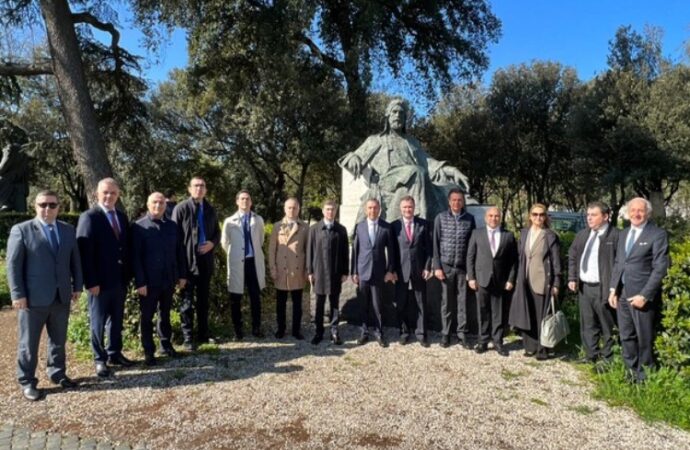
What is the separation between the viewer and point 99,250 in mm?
4777

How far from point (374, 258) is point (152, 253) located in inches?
95.4

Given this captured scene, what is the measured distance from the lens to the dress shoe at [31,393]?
425cm

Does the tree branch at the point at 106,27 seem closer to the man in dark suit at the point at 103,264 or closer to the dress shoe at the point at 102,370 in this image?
the man in dark suit at the point at 103,264

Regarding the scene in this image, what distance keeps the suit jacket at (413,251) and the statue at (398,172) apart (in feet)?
3.93

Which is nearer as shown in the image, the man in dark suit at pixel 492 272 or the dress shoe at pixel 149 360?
the dress shoe at pixel 149 360

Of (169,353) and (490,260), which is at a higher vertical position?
(490,260)

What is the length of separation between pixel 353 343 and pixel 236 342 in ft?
4.60

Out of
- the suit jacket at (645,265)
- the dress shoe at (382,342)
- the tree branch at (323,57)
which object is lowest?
the dress shoe at (382,342)

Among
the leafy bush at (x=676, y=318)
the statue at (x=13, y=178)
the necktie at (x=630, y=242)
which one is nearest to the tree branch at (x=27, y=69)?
the necktie at (x=630, y=242)

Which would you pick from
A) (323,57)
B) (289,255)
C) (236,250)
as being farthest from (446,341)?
(323,57)

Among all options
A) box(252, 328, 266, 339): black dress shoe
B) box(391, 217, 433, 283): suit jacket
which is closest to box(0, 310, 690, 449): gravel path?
box(252, 328, 266, 339): black dress shoe

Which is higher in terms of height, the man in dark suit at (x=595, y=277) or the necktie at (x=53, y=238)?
the necktie at (x=53, y=238)

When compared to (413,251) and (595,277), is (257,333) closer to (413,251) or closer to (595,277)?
(413,251)

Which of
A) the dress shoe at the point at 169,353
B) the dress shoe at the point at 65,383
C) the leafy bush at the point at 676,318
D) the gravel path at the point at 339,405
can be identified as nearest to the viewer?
the gravel path at the point at 339,405
